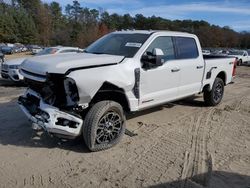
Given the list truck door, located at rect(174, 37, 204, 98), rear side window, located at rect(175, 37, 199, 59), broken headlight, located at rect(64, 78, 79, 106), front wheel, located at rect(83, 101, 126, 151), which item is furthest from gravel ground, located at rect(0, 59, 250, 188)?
rear side window, located at rect(175, 37, 199, 59)

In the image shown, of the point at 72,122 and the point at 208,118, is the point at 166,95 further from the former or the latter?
the point at 72,122

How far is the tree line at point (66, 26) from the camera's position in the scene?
101 m

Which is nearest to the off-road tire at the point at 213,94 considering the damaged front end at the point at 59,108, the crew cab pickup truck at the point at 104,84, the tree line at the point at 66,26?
the crew cab pickup truck at the point at 104,84

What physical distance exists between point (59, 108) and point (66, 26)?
11815 centimetres

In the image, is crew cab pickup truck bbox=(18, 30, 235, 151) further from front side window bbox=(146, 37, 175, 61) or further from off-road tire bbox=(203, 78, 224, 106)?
off-road tire bbox=(203, 78, 224, 106)

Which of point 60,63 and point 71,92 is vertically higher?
point 60,63

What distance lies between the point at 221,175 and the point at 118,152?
166 centimetres

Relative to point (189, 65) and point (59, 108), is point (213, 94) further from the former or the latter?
point (59, 108)

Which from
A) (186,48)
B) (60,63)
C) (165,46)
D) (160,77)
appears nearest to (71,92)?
(60,63)

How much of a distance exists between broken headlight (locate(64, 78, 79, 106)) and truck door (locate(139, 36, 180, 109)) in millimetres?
1536

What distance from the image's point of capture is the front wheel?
5367 mm

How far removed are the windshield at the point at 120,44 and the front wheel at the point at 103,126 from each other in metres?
1.22

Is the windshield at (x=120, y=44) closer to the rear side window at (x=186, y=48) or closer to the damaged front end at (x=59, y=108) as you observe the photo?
the rear side window at (x=186, y=48)

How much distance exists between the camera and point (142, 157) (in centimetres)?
538
